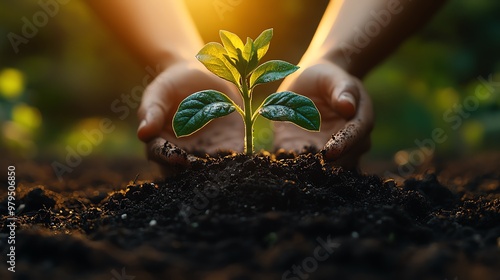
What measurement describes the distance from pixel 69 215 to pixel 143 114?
0.51m

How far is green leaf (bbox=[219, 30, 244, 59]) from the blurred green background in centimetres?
187

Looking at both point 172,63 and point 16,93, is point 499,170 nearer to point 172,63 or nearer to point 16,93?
point 172,63

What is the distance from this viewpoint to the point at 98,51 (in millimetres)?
4266

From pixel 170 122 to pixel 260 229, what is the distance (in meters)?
1.10

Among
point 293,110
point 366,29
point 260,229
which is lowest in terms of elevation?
point 260,229

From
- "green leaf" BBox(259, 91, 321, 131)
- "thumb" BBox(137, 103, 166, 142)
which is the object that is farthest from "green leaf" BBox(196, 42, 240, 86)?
"thumb" BBox(137, 103, 166, 142)

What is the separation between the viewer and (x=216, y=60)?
5.54ft

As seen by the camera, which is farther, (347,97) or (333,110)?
(333,110)

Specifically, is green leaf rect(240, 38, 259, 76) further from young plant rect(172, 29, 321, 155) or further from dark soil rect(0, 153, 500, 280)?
dark soil rect(0, 153, 500, 280)

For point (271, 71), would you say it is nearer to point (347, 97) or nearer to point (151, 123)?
point (347, 97)

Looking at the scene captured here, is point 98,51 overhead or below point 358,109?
overhead

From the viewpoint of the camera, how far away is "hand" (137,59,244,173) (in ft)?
6.41

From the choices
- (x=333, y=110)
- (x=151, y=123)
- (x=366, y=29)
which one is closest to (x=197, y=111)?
(x=151, y=123)

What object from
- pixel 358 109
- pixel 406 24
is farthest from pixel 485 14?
pixel 358 109
